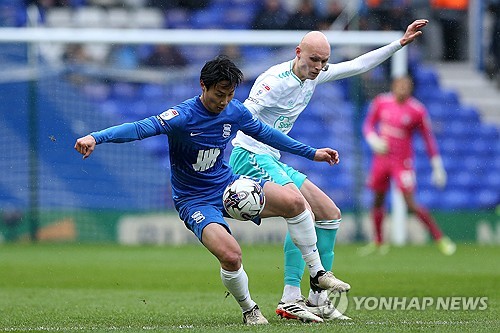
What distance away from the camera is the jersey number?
743 cm

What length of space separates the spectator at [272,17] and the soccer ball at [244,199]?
12662mm

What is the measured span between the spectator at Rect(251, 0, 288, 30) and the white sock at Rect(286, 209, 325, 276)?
12.5 metres

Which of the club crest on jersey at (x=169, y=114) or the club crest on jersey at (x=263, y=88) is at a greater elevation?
the club crest on jersey at (x=263, y=88)

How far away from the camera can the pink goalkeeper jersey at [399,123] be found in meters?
15.7

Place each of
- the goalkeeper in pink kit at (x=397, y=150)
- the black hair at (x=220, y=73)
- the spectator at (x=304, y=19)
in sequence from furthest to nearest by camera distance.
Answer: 1. the spectator at (x=304, y=19)
2. the goalkeeper in pink kit at (x=397, y=150)
3. the black hair at (x=220, y=73)

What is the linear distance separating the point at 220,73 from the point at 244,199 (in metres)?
0.93

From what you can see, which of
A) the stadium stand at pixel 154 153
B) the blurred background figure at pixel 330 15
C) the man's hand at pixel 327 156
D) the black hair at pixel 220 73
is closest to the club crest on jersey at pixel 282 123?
the man's hand at pixel 327 156

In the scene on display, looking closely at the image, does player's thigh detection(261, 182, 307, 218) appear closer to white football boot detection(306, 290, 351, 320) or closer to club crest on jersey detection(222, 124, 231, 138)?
club crest on jersey detection(222, 124, 231, 138)

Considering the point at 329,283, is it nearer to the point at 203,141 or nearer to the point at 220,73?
the point at 203,141

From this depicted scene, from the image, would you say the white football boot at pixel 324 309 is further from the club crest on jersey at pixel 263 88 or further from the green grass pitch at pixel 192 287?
the club crest on jersey at pixel 263 88

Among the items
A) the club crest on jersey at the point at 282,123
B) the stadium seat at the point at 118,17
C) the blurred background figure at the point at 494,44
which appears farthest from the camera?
the blurred background figure at the point at 494,44

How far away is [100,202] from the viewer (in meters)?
17.2

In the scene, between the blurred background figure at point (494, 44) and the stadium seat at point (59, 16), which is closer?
the stadium seat at point (59, 16)

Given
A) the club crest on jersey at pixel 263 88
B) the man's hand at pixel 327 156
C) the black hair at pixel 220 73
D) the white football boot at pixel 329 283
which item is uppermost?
the black hair at pixel 220 73
